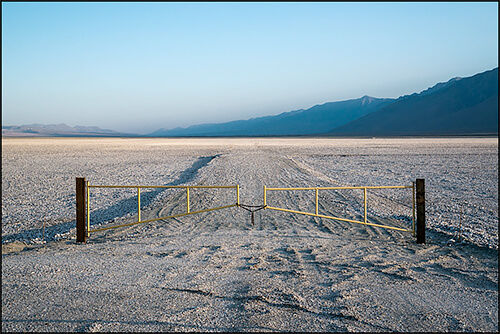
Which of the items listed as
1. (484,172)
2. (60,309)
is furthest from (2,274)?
(484,172)

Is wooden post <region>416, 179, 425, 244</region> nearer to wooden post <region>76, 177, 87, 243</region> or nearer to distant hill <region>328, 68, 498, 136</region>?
wooden post <region>76, 177, 87, 243</region>

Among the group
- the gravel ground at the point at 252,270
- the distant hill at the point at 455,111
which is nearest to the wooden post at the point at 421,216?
the gravel ground at the point at 252,270

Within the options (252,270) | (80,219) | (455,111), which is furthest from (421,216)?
→ (455,111)

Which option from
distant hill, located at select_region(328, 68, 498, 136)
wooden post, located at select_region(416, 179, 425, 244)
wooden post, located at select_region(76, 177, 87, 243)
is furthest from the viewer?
distant hill, located at select_region(328, 68, 498, 136)

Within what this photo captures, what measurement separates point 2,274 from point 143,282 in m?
2.46

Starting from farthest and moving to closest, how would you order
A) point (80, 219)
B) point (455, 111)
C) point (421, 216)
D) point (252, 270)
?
1. point (455, 111)
2. point (80, 219)
3. point (421, 216)
4. point (252, 270)

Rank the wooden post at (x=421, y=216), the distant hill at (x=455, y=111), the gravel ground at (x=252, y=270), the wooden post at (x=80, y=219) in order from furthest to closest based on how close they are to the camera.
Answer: the distant hill at (x=455, y=111), the wooden post at (x=80, y=219), the wooden post at (x=421, y=216), the gravel ground at (x=252, y=270)

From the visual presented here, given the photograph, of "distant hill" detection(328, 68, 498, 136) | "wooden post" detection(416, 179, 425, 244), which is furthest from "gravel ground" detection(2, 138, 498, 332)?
"distant hill" detection(328, 68, 498, 136)

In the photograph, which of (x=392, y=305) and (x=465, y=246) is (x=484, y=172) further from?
(x=392, y=305)

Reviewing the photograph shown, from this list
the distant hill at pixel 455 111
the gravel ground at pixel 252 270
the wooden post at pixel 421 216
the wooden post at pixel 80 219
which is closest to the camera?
the gravel ground at pixel 252 270

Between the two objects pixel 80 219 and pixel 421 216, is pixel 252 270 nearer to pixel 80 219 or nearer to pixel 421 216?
pixel 421 216

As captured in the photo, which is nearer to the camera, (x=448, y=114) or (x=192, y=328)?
(x=192, y=328)

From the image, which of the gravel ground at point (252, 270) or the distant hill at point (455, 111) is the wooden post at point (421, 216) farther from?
the distant hill at point (455, 111)

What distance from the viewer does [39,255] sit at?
823 centimetres
